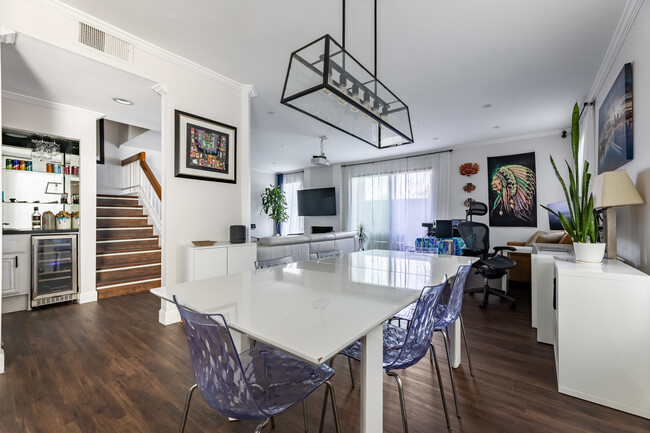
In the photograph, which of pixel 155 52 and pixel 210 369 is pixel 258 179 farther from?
pixel 210 369

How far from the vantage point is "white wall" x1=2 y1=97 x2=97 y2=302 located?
336cm

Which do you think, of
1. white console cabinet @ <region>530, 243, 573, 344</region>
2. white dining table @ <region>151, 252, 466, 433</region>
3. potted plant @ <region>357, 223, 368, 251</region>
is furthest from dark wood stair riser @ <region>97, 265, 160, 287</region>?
white console cabinet @ <region>530, 243, 573, 344</region>

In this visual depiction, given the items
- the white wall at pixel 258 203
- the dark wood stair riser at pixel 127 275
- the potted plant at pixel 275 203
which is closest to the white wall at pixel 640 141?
the dark wood stair riser at pixel 127 275

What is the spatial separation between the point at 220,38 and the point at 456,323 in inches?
120

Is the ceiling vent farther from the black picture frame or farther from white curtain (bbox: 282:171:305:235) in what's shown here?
white curtain (bbox: 282:171:305:235)

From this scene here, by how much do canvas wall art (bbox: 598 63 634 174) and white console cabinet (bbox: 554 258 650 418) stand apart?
41.7 inches

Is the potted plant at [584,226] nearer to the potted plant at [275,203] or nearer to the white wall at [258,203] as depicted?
the potted plant at [275,203]

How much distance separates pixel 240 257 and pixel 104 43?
2.26 m

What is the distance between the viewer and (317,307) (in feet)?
3.62

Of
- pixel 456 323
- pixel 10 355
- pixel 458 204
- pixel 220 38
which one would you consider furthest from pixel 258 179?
pixel 456 323

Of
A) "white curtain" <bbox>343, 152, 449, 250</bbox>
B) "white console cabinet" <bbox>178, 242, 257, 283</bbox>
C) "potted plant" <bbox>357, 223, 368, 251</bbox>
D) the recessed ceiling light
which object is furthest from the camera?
"potted plant" <bbox>357, 223, 368, 251</bbox>

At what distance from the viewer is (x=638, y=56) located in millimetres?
1981

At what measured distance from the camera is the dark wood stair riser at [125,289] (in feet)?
12.3

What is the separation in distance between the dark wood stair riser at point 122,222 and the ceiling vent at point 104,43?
128 inches
